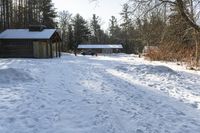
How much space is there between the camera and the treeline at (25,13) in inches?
2210

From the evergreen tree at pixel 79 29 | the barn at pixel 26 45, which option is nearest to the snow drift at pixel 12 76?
the barn at pixel 26 45

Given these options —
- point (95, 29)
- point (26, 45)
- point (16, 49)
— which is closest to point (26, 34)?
point (26, 45)

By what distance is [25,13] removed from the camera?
65.1m

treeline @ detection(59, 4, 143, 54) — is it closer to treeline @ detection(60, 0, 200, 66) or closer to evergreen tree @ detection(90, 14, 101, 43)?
evergreen tree @ detection(90, 14, 101, 43)

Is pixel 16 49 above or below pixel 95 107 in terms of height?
above

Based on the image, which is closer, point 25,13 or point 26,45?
point 26,45

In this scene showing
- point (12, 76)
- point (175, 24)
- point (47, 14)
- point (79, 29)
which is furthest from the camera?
point (79, 29)

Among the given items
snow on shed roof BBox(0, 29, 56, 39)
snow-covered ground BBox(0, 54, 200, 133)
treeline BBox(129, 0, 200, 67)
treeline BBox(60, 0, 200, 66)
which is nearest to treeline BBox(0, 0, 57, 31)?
snow on shed roof BBox(0, 29, 56, 39)

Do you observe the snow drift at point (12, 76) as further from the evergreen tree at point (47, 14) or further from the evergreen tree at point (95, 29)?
the evergreen tree at point (95, 29)

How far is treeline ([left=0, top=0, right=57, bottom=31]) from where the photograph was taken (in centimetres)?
5612

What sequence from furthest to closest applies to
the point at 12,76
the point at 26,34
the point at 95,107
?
1. the point at 26,34
2. the point at 12,76
3. the point at 95,107

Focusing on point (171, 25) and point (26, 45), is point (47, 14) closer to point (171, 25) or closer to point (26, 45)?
point (26, 45)

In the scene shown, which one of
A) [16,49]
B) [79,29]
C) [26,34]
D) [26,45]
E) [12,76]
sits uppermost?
[79,29]

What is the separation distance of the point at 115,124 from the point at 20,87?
17.3 ft
